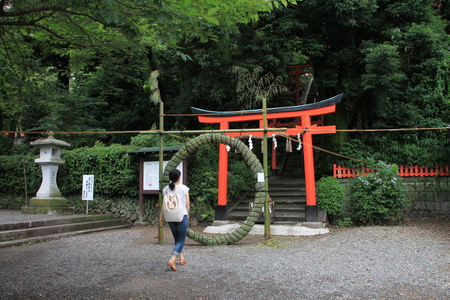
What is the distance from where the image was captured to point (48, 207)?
36.5 feet

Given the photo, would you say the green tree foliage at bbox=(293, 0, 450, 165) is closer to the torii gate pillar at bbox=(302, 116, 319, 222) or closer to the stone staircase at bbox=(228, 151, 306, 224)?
the stone staircase at bbox=(228, 151, 306, 224)

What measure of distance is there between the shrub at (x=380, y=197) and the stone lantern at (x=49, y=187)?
895 cm

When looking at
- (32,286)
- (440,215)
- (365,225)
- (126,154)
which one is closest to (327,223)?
(365,225)

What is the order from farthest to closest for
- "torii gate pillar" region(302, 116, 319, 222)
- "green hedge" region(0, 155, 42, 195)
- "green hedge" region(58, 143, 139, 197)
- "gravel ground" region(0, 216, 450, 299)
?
"green hedge" region(0, 155, 42, 195) < "green hedge" region(58, 143, 139, 197) < "torii gate pillar" region(302, 116, 319, 222) < "gravel ground" region(0, 216, 450, 299)

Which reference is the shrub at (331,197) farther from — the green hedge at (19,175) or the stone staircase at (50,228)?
the green hedge at (19,175)

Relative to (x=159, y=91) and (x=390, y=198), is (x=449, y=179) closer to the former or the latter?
(x=390, y=198)

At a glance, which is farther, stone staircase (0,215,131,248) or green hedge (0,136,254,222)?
green hedge (0,136,254,222)

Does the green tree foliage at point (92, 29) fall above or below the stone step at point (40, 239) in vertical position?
above

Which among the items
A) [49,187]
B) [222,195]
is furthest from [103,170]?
[222,195]

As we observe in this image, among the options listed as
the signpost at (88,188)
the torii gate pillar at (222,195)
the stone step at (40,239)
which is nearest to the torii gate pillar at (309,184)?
the torii gate pillar at (222,195)

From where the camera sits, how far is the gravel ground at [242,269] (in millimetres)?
4066

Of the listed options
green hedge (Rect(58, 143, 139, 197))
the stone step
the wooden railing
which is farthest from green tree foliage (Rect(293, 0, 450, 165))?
the stone step

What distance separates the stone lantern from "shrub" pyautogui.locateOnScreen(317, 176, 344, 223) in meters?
7.88

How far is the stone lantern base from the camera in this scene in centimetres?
1106
